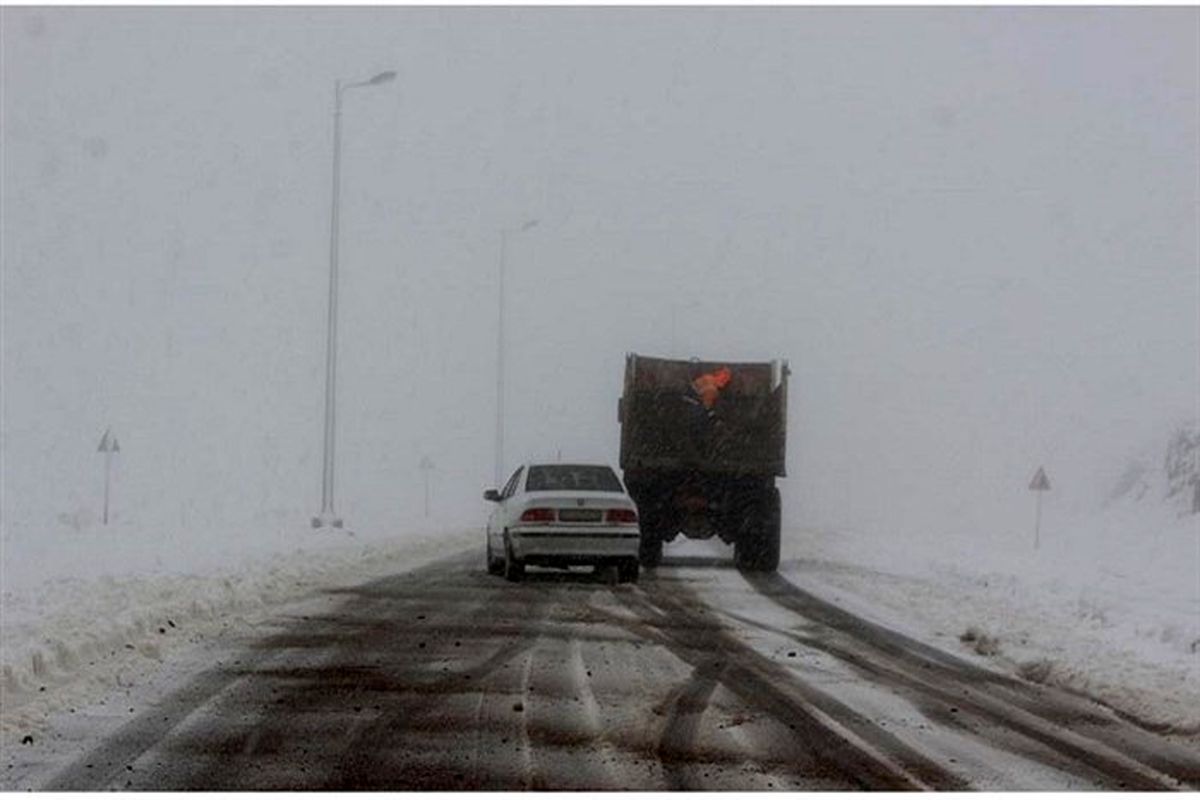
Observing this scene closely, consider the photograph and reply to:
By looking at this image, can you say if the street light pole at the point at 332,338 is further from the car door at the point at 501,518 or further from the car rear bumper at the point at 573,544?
the car rear bumper at the point at 573,544

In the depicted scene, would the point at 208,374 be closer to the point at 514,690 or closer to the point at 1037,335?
the point at 1037,335

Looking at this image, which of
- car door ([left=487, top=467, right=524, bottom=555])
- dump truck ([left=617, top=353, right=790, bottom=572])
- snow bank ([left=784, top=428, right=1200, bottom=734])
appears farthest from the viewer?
dump truck ([left=617, top=353, right=790, bottom=572])

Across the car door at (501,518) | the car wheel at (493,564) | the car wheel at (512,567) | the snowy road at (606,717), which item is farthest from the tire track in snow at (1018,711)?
the car wheel at (493,564)

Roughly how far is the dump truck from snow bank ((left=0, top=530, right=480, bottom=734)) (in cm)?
367

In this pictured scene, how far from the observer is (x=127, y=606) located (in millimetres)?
15398

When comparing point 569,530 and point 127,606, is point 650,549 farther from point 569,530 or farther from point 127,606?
point 127,606

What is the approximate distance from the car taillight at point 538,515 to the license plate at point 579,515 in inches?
4.4

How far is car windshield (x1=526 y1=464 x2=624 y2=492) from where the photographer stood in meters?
22.0

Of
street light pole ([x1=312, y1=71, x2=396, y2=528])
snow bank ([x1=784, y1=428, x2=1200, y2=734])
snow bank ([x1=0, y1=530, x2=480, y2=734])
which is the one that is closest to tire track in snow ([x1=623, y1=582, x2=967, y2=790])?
snow bank ([x1=784, y1=428, x2=1200, y2=734])

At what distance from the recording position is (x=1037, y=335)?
109438 mm

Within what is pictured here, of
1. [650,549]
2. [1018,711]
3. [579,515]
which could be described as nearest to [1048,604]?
[579,515]

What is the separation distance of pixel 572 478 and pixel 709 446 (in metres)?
3.47

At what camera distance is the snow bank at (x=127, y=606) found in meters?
11.1

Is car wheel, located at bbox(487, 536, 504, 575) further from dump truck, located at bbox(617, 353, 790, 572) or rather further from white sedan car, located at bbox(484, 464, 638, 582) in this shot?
dump truck, located at bbox(617, 353, 790, 572)
